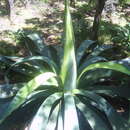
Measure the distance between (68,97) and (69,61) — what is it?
1.13 ft

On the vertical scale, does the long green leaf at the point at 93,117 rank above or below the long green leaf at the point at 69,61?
below

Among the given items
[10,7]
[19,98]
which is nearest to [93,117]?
[19,98]

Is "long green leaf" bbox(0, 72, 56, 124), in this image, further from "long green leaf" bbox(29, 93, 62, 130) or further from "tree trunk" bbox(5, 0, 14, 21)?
"tree trunk" bbox(5, 0, 14, 21)

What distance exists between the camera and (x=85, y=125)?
2371 mm

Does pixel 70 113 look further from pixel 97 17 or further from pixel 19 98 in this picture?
pixel 97 17

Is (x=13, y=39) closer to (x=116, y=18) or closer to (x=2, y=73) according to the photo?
(x=2, y=73)

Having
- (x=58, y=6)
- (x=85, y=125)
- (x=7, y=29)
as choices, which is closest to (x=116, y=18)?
(x=58, y=6)

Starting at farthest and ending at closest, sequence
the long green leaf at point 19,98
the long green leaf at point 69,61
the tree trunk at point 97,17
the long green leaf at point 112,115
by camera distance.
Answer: the tree trunk at point 97,17, the long green leaf at point 69,61, the long green leaf at point 112,115, the long green leaf at point 19,98

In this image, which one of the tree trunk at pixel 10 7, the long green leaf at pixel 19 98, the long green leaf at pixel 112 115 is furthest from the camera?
the tree trunk at pixel 10 7

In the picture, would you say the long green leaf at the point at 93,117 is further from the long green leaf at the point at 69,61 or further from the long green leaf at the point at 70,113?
Result: the long green leaf at the point at 69,61

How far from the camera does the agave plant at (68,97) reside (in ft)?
7.31

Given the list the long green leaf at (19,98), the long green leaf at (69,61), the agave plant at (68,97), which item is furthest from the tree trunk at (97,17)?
the long green leaf at (19,98)

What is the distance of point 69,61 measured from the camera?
2.54 m

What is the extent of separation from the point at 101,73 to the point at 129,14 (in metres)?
2.77
